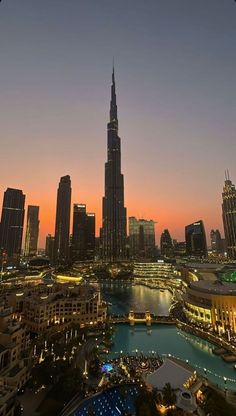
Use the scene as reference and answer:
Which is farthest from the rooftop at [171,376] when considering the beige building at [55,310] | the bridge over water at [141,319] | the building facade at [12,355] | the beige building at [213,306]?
the bridge over water at [141,319]

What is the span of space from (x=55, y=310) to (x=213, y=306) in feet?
110

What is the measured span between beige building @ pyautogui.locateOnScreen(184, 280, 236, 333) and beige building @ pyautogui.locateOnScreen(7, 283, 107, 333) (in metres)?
20.9

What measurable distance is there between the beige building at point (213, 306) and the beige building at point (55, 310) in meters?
20.9

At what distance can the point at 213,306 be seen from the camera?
53094mm

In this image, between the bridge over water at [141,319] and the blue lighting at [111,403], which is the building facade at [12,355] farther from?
the bridge over water at [141,319]

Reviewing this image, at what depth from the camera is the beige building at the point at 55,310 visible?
48781 mm

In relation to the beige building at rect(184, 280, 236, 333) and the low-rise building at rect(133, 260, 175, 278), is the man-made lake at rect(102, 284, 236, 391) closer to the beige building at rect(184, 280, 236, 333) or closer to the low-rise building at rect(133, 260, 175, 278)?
the beige building at rect(184, 280, 236, 333)

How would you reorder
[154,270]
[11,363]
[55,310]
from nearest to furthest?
1. [11,363]
2. [55,310]
3. [154,270]

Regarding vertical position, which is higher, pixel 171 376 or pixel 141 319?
pixel 171 376

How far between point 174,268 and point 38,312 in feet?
319

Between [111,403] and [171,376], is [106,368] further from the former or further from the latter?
[171,376]

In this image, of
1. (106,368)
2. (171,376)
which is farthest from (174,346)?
(171,376)

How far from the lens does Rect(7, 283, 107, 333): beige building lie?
160 ft

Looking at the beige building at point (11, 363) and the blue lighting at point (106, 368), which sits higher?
the beige building at point (11, 363)
